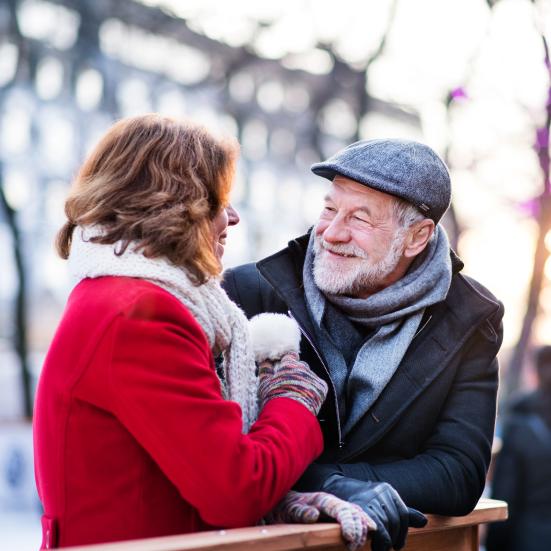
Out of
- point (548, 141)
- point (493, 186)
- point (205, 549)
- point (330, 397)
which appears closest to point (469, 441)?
point (330, 397)

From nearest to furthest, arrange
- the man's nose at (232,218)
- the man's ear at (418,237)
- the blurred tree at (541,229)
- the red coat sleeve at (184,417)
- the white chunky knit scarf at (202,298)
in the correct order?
the red coat sleeve at (184,417) < the white chunky knit scarf at (202,298) < the man's nose at (232,218) < the man's ear at (418,237) < the blurred tree at (541,229)

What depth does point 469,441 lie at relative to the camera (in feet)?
9.59

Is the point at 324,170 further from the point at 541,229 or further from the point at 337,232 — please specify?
the point at 541,229

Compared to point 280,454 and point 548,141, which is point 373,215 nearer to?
point 280,454

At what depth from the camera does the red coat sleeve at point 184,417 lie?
208cm

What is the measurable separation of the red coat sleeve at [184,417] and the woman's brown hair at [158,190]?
0.52 feet

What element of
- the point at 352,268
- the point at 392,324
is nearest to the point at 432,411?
the point at 392,324

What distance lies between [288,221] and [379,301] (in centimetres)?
2465

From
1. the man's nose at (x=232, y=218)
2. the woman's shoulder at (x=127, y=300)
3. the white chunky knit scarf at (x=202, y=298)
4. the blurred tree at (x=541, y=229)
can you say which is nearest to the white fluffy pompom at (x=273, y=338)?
the white chunky knit scarf at (x=202, y=298)

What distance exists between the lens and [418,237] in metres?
3.31

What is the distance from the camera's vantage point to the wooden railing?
1979mm

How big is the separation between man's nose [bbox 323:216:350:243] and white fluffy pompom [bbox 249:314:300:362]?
63 centimetres

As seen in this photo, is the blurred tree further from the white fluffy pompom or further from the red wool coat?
the red wool coat

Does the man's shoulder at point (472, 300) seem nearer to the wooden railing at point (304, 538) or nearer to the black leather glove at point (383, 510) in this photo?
the wooden railing at point (304, 538)
